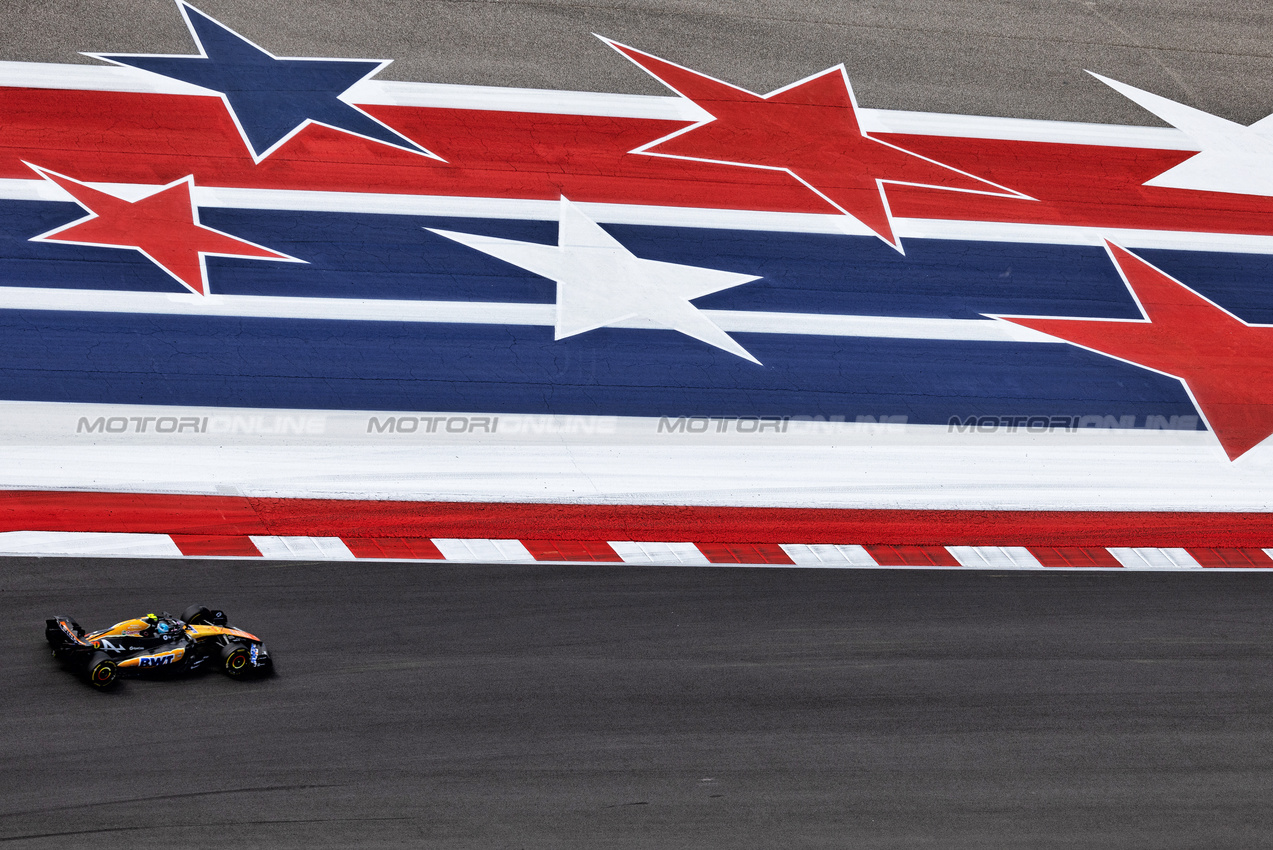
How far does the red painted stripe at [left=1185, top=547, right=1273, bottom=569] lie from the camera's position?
9602mm

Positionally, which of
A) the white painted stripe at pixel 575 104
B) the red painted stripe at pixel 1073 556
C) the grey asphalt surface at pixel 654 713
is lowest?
the grey asphalt surface at pixel 654 713

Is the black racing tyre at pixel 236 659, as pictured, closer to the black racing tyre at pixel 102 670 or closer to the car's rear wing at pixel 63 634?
the black racing tyre at pixel 102 670

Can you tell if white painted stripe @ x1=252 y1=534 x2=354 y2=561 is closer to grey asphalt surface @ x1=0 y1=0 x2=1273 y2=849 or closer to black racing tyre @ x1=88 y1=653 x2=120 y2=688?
grey asphalt surface @ x1=0 y1=0 x2=1273 y2=849

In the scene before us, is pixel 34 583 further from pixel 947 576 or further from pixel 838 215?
pixel 838 215

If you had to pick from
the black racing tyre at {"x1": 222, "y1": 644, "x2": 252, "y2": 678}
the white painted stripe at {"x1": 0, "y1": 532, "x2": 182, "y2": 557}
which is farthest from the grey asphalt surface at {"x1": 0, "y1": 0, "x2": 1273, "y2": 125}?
the black racing tyre at {"x1": 222, "y1": 644, "x2": 252, "y2": 678}

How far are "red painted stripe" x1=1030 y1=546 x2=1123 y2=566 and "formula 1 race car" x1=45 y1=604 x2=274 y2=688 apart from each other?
5861 mm

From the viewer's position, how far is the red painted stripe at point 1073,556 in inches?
370

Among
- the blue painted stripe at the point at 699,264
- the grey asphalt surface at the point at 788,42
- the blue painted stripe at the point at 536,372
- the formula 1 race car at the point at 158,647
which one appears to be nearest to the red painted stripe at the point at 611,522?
the blue painted stripe at the point at 536,372

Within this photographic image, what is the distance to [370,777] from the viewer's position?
24.1 feet

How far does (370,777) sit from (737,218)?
20.0 feet

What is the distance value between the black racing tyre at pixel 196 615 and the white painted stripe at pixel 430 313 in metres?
3.09

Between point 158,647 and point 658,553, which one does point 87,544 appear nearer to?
point 158,647

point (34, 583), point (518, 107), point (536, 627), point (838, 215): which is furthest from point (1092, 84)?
point (34, 583)

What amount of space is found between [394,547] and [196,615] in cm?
154
